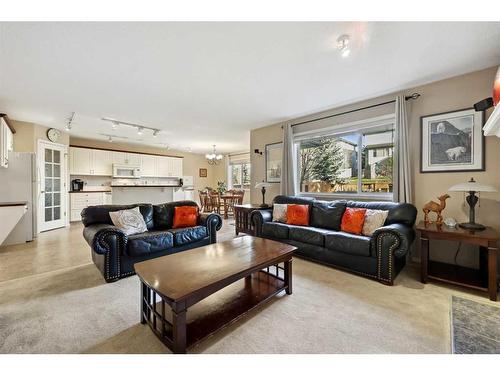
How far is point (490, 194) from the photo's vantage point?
8.11 feet

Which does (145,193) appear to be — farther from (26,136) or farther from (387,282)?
(387,282)

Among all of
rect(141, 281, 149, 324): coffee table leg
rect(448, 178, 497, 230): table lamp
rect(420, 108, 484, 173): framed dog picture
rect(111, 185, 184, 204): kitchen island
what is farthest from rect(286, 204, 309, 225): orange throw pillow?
rect(111, 185, 184, 204): kitchen island

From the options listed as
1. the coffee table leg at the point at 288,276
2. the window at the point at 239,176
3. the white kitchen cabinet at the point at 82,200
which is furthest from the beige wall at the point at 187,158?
the coffee table leg at the point at 288,276

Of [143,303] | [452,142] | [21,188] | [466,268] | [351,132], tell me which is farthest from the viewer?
[21,188]

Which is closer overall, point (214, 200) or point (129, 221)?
point (129, 221)

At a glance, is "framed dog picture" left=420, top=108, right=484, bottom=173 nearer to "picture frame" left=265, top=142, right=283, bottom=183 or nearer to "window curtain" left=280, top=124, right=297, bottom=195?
"window curtain" left=280, top=124, right=297, bottom=195

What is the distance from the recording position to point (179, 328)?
1309 millimetres

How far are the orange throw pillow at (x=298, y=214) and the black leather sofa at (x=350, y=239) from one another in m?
0.11

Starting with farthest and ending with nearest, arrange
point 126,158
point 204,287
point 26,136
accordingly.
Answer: point 126,158 < point 26,136 < point 204,287

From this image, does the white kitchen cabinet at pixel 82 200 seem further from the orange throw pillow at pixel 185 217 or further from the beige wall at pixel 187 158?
the orange throw pillow at pixel 185 217

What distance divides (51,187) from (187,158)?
14.6 ft

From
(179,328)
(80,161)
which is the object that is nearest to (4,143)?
(80,161)

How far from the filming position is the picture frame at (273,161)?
4801mm
